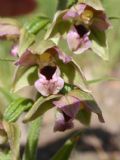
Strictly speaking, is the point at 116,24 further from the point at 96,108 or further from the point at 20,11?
the point at 96,108

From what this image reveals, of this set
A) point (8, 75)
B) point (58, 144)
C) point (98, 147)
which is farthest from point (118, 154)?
point (8, 75)

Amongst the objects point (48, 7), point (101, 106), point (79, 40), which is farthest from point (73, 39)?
point (48, 7)

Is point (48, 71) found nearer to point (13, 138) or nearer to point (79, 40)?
point (79, 40)

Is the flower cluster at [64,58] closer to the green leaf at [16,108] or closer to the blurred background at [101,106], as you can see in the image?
the green leaf at [16,108]

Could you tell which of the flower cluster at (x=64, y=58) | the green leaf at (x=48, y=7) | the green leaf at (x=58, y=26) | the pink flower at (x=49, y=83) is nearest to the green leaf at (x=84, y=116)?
the flower cluster at (x=64, y=58)

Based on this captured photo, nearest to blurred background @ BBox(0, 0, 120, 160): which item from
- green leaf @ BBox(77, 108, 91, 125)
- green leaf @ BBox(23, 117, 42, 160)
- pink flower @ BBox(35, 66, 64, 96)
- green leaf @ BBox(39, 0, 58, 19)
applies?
green leaf @ BBox(39, 0, 58, 19)

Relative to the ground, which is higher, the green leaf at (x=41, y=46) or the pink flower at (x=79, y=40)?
the green leaf at (x=41, y=46)

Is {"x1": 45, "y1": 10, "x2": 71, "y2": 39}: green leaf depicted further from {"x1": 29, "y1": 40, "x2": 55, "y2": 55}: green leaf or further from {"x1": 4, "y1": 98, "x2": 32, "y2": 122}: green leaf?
{"x1": 4, "y1": 98, "x2": 32, "y2": 122}: green leaf
